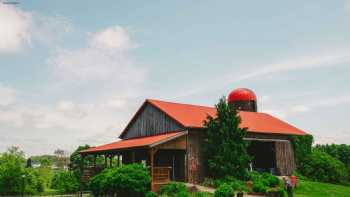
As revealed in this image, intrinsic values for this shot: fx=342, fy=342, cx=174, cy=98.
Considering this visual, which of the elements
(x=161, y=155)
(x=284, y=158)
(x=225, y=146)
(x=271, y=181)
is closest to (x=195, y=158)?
(x=225, y=146)

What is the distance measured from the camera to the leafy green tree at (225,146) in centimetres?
→ 2594

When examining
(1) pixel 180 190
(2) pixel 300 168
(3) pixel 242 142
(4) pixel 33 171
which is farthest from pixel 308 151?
(4) pixel 33 171

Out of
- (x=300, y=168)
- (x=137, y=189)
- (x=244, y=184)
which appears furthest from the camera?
(x=300, y=168)

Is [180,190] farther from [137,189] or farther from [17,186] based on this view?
[17,186]

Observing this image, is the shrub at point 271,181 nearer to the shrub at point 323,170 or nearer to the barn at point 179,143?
the barn at point 179,143

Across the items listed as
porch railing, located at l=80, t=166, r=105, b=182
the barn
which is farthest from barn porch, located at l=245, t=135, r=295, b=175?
porch railing, located at l=80, t=166, r=105, b=182

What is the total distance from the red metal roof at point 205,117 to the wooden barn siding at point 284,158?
4.40ft

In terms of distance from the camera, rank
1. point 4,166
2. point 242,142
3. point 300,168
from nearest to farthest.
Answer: point 242,142, point 4,166, point 300,168

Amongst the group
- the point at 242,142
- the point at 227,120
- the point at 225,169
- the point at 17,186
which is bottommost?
the point at 17,186

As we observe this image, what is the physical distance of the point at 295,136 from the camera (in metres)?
35.2

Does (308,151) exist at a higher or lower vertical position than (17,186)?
higher

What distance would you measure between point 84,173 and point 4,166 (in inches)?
293

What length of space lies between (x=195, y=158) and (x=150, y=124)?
680 cm

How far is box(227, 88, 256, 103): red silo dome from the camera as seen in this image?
42.9 metres
